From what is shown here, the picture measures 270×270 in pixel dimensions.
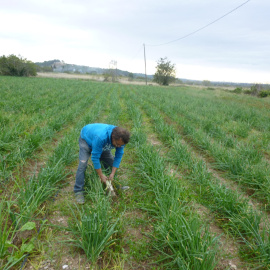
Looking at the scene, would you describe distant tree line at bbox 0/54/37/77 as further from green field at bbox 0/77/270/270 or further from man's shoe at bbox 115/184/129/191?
man's shoe at bbox 115/184/129/191

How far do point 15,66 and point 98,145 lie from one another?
35.9m

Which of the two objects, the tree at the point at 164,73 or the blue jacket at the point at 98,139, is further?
the tree at the point at 164,73

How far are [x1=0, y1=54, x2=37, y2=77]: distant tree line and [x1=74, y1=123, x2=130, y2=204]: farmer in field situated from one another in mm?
35526

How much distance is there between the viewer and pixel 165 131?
215 inches

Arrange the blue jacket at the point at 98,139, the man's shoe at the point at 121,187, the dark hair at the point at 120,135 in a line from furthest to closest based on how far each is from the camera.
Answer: the man's shoe at the point at 121,187
the blue jacket at the point at 98,139
the dark hair at the point at 120,135

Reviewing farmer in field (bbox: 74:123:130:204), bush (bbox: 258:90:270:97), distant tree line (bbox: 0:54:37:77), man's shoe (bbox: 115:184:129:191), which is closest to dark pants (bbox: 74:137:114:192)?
farmer in field (bbox: 74:123:130:204)

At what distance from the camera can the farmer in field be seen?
8.04ft

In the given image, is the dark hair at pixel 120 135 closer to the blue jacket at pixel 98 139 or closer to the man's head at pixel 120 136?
the man's head at pixel 120 136

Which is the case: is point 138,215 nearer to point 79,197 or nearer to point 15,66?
point 79,197

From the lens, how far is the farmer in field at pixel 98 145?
245 cm

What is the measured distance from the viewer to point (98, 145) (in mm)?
2580

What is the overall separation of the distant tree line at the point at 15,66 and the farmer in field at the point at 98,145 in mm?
35526

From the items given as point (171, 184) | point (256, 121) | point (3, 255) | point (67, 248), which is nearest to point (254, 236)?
point (171, 184)

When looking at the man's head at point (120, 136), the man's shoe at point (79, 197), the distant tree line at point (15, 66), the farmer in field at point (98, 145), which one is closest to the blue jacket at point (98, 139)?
the farmer in field at point (98, 145)
